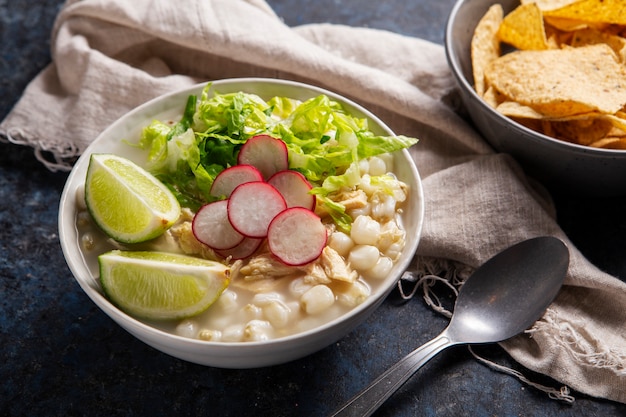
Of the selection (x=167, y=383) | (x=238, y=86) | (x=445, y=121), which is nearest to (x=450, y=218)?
(x=445, y=121)

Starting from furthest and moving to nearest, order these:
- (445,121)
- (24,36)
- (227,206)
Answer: (24,36), (445,121), (227,206)

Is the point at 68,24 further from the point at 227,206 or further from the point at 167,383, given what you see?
the point at 167,383

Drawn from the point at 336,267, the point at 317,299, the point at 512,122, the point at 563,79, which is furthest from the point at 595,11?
the point at 317,299

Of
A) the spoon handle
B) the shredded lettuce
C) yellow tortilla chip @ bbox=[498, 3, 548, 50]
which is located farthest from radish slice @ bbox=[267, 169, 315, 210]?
yellow tortilla chip @ bbox=[498, 3, 548, 50]

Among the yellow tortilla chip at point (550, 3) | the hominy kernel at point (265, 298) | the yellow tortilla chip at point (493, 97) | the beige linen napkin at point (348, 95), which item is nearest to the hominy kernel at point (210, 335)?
the hominy kernel at point (265, 298)

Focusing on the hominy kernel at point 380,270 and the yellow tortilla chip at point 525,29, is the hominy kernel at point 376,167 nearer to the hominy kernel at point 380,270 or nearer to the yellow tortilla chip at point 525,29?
the hominy kernel at point 380,270

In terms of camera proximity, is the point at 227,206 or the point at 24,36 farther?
the point at 24,36
